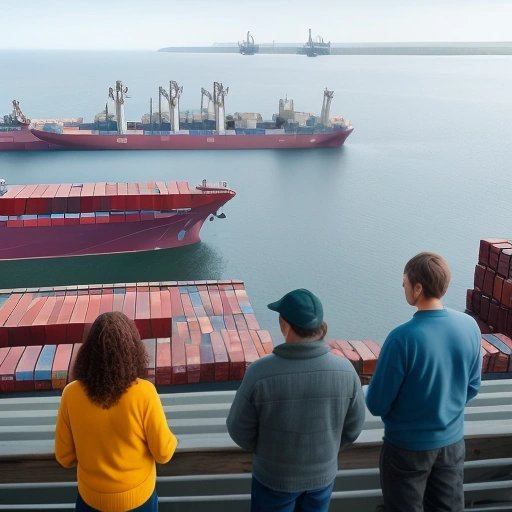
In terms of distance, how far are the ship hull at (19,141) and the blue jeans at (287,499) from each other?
52.5 metres

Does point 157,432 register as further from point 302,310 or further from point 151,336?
point 151,336

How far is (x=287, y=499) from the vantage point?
292 cm

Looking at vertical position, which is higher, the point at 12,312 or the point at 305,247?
the point at 12,312

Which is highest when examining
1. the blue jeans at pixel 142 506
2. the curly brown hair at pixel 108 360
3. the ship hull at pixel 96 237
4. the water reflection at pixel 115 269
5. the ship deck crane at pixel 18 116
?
the curly brown hair at pixel 108 360

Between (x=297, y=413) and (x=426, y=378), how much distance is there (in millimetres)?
710

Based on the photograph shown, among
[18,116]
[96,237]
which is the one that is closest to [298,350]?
[96,237]

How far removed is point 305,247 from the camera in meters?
26.2

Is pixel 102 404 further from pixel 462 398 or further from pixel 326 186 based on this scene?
pixel 326 186

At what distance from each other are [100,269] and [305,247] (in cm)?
861

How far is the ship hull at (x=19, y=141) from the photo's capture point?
5100cm

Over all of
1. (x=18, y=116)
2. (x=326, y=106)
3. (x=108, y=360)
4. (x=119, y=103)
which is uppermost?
(x=326, y=106)

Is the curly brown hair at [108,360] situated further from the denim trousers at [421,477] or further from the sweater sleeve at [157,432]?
the denim trousers at [421,477]

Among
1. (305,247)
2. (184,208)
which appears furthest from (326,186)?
(184,208)

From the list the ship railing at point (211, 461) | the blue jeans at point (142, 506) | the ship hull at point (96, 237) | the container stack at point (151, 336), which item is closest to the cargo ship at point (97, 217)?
the ship hull at point (96, 237)
